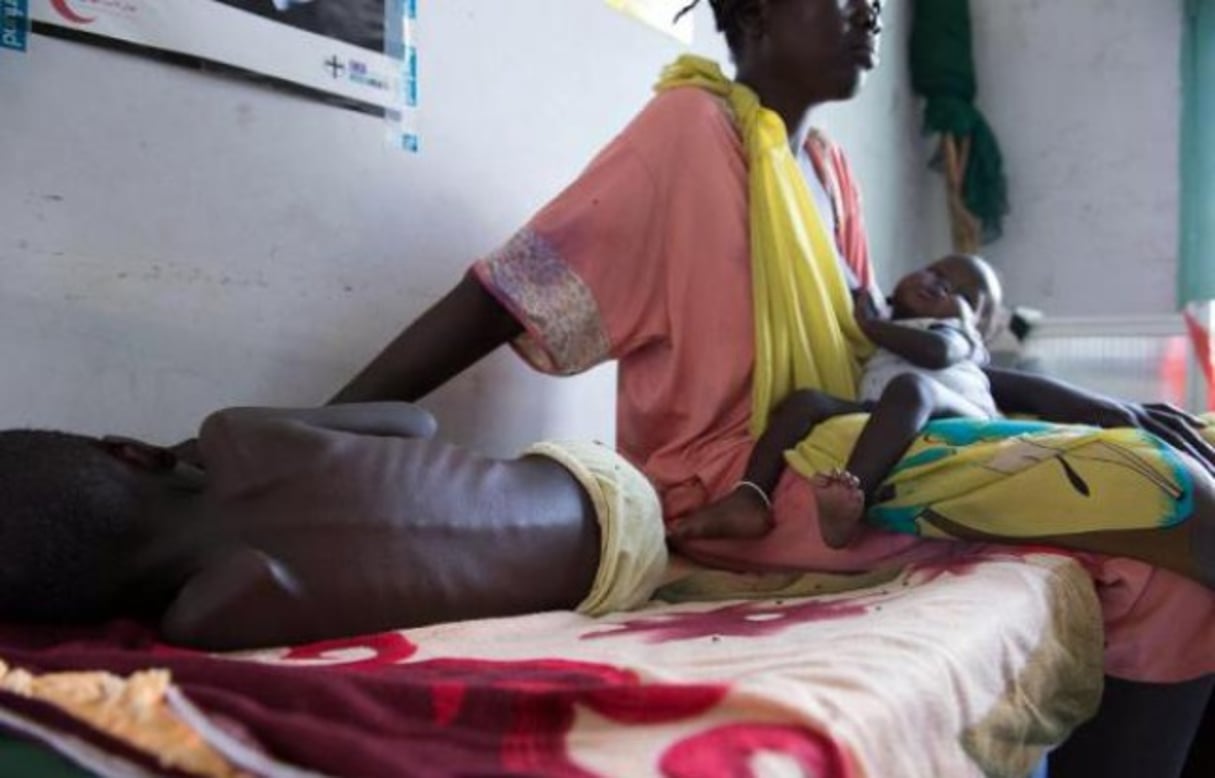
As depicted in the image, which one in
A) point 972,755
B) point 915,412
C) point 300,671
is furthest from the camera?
point 915,412

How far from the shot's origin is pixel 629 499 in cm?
105

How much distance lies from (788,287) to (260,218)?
2.19ft

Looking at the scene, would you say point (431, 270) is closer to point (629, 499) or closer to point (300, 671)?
point (629, 499)

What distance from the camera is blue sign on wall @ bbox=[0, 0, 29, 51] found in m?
1.02

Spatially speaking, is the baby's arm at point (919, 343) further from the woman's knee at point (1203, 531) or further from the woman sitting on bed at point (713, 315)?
→ the woman's knee at point (1203, 531)

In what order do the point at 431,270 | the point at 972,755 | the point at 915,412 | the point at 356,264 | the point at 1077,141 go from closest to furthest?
the point at 972,755 < the point at 915,412 < the point at 356,264 < the point at 431,270 < the point at 1077,141

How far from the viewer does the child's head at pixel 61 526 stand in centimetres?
75

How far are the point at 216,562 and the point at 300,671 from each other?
10.8 inches

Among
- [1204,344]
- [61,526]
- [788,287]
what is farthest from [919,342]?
[1204,344]

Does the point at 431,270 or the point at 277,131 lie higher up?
the point at 277,131

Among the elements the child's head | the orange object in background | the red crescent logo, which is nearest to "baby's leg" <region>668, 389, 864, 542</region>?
the child's head

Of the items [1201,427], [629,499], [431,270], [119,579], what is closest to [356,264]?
[431,270]

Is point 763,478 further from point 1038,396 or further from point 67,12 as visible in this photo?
point 67,12

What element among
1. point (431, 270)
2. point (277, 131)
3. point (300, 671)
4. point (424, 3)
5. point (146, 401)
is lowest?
point (300, 671)
